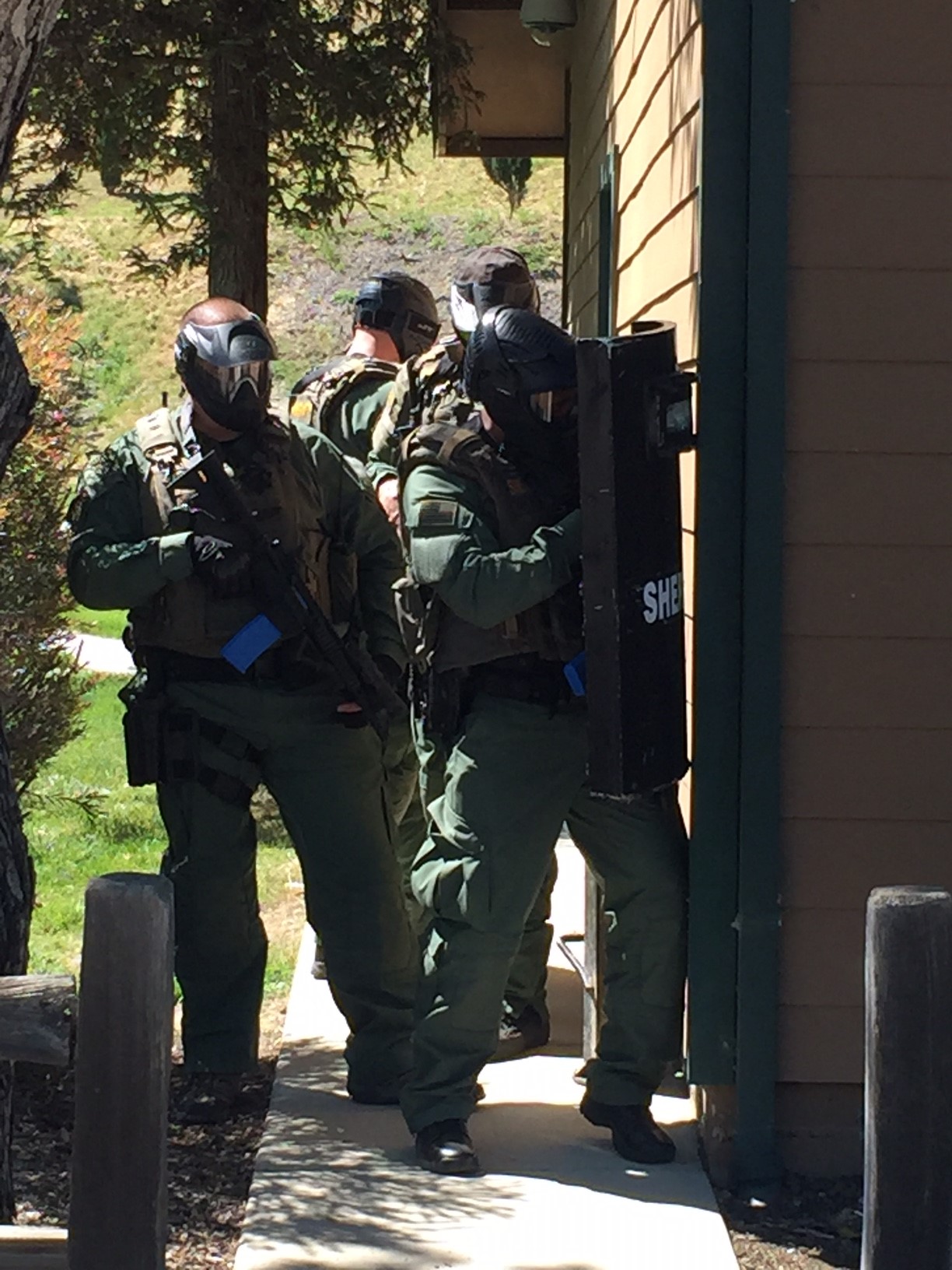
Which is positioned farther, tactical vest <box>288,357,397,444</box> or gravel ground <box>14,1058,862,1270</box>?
tactical vest <box>288,357,397,444</box>

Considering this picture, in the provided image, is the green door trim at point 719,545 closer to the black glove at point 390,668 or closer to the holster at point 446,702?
the holster at point 446,702

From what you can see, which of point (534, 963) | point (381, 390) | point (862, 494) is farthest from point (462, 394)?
point (534, 963)

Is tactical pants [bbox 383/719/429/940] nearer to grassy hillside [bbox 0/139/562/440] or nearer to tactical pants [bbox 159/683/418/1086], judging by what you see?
tactical pants [bbox 159/683/418/1086]

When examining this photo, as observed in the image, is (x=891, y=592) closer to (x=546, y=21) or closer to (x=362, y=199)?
(x=546, y=21)

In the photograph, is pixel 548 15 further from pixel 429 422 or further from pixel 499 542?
pixel 499 542

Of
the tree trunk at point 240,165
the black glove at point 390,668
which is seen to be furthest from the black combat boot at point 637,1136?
the tree trunk at point 240,165

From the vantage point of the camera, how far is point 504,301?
5.13m

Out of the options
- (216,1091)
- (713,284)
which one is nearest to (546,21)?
(713,284)

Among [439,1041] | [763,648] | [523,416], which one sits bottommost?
[439,1041]

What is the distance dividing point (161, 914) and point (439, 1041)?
71.8 inches

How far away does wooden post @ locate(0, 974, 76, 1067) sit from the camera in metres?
2.54

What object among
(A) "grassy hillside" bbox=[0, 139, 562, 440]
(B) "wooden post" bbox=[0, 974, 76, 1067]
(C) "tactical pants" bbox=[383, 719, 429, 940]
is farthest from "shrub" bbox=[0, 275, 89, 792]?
(A) "grassy hillside" bbox=[0, 139, 562, 440]

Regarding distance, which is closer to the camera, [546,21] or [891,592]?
[891,592]

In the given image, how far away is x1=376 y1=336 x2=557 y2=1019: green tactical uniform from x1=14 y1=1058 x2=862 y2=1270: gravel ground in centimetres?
81
